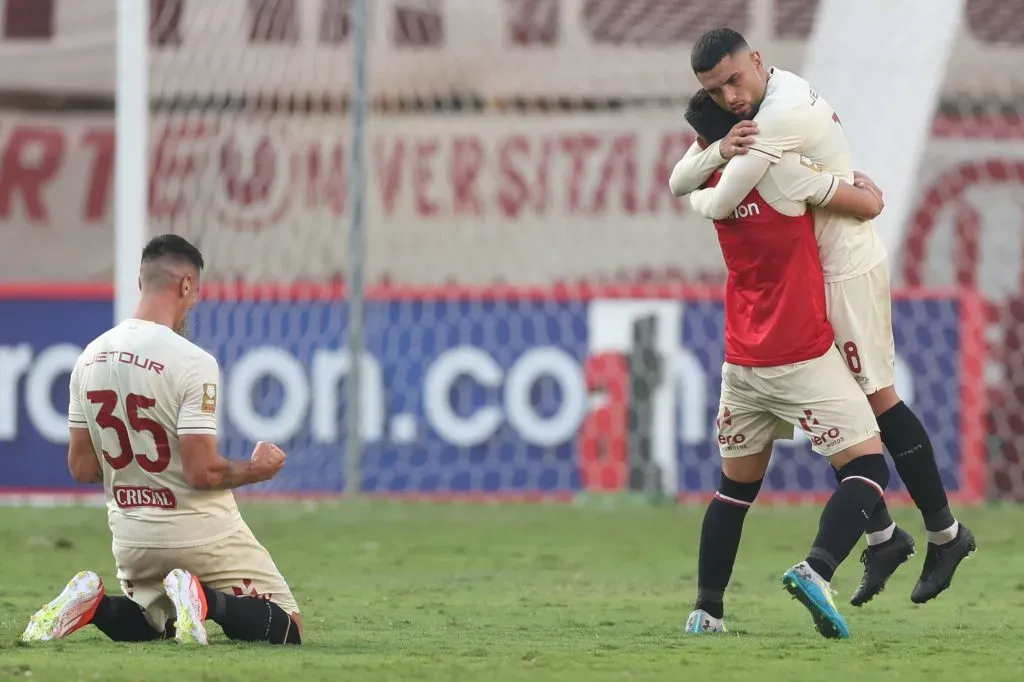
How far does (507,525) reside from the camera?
10.2 metres

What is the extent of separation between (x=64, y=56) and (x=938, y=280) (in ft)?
21.1

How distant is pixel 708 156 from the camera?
5.57 meters

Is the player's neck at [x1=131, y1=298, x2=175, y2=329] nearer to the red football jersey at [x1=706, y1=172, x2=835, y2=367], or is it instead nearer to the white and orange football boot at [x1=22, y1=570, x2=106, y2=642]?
the white and orange football boot at [x1=22, y1=570, x2=106, y2=642]

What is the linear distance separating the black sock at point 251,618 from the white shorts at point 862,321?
178 cm

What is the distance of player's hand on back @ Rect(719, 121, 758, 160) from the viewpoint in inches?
214

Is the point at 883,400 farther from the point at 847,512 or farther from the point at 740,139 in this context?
the point at 740,139

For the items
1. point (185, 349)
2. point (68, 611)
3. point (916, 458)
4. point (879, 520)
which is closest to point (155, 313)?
point (185, 349)

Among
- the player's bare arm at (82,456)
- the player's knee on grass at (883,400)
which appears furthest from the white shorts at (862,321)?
the player's bare arm at (82,456)

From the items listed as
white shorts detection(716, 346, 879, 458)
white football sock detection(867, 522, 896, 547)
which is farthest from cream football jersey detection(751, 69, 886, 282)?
white football sock detection(867, 522, 896, 547)

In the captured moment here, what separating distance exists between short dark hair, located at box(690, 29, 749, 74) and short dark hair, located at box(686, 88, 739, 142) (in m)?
0.19

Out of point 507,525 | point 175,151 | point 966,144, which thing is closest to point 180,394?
point 507,525

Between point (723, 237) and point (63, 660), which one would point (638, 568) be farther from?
point (63, 660)

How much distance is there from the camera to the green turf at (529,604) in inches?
188

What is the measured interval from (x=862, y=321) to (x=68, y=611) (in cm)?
238
